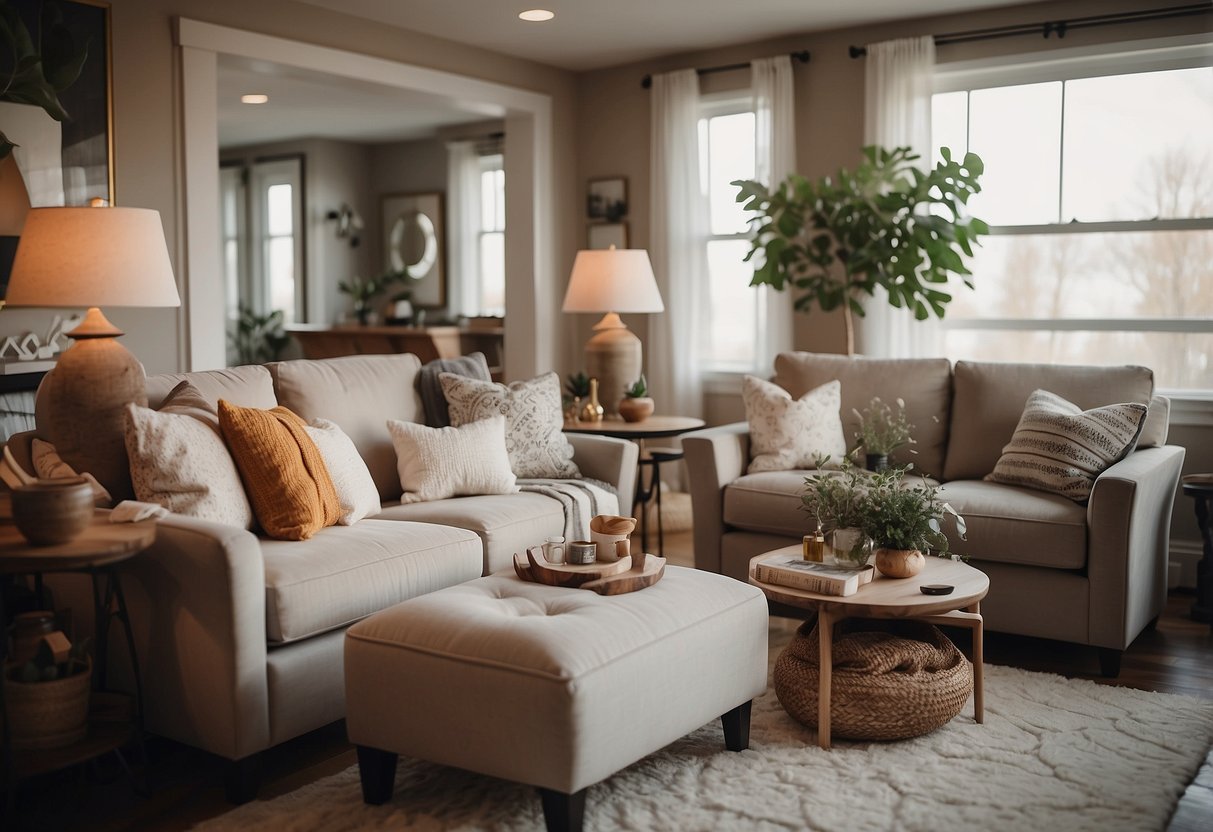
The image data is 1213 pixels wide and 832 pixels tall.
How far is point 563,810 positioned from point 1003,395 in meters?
2.69

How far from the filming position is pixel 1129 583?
3.42 meters

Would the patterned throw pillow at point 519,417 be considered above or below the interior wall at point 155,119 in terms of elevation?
below

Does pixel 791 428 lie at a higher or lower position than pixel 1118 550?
higher

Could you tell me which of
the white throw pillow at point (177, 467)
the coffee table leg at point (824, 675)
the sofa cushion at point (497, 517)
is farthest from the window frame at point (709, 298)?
the white throw pillow at point (177, 467)

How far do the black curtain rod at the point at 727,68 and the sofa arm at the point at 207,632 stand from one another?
4201 mm

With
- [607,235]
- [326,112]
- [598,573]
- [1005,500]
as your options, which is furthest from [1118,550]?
[326,112]

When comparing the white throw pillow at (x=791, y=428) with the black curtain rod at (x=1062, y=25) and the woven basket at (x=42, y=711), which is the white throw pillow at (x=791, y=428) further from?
the woven basket at (x=42, y=711)

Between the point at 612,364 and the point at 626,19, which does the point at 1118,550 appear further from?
the point at 626,19

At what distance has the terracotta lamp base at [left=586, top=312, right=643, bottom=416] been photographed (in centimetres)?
490

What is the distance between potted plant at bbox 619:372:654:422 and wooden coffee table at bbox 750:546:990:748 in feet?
5.93

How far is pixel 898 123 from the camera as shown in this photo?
5410 millimetres

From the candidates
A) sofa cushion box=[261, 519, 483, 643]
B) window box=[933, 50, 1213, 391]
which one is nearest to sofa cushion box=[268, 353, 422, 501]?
sofa cushion box=[261, 519, 483, 643]

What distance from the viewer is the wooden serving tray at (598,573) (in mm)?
2699

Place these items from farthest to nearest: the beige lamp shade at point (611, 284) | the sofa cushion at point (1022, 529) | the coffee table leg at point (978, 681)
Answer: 1. the beige lamp shade at point (611, 284)
2. the sofa cushion at point (1022, 529)
3. the coffee table leg at point (978, 681)
